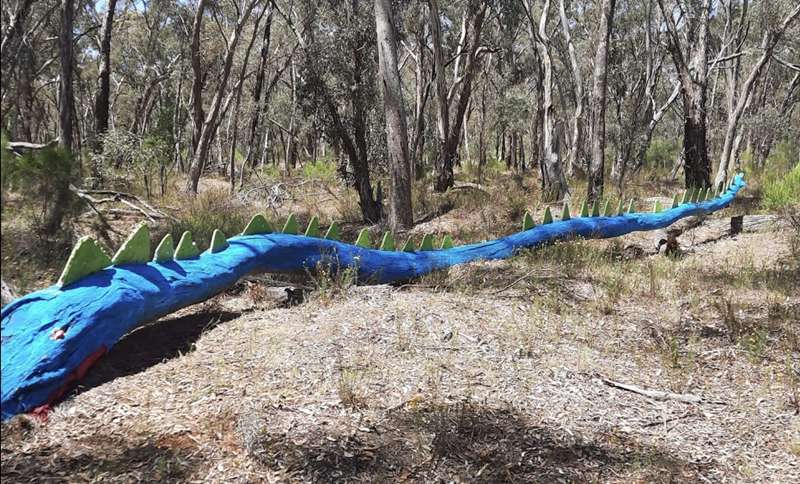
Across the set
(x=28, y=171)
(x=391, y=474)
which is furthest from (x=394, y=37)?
(x=391, y=474)

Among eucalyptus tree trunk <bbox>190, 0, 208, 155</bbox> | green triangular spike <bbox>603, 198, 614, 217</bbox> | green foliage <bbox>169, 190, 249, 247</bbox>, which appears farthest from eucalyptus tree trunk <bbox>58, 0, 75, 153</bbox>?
green triangular spike <bbox>603, 198, 614, 217</bbox>

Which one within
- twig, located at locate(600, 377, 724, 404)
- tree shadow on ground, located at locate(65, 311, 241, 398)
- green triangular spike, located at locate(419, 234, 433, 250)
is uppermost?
green triangular spike, located at locate(419, 234, 433, 250)

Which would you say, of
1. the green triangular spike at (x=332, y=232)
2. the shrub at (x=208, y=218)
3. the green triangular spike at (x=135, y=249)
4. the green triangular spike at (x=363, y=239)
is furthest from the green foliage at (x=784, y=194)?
the green triangular spike at (x=135, y=249)

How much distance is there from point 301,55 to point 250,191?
250cm

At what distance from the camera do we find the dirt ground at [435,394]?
2.86 meters

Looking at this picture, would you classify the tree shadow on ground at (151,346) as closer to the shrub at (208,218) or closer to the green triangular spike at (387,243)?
the green triangular spike at (387,243)

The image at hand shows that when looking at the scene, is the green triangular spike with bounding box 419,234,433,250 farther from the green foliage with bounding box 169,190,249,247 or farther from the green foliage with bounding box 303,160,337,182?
the green foliage with bounding box 303,160,337,182

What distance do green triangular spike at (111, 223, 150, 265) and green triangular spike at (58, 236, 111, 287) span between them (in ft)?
0.48

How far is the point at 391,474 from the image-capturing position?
9.29 ft

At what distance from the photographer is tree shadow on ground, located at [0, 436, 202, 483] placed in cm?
254

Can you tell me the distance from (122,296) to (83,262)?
283 mm

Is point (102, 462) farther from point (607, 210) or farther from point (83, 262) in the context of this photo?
point (607, 210)

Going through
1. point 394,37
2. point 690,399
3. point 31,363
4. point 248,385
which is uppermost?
point 394,37

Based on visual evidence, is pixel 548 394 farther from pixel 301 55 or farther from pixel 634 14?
pixel 634 14
